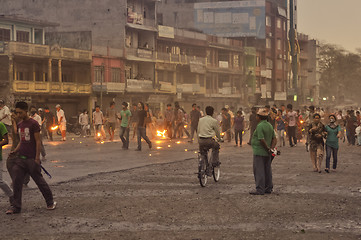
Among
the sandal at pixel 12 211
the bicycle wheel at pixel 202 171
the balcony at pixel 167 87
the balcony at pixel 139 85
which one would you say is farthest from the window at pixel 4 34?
the sandal at pixel 12 211

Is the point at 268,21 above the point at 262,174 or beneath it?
above

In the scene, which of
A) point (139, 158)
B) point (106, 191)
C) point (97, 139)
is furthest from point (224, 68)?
point (106, 191)

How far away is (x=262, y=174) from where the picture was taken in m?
10.1

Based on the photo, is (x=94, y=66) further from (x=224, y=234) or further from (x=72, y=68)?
(x=224, y=234)

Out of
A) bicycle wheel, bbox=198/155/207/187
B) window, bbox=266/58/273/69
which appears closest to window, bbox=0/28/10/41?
bicycle wheel, bbox=198/155/207/187

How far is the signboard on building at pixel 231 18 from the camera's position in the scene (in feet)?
246

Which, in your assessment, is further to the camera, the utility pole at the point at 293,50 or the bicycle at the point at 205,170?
the utility pole at the point at 293,50

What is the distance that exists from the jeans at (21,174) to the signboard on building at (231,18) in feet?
222

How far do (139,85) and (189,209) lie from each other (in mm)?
44834

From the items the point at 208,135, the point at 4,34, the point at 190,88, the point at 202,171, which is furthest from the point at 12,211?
the point at 190,88

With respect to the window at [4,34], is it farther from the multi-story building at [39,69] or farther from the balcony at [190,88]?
the balcony at [190,88]

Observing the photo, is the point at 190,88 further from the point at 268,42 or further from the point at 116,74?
the point at 268,42

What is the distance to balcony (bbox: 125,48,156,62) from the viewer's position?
52.8m

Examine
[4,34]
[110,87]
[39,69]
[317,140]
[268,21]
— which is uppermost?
[268,21]
